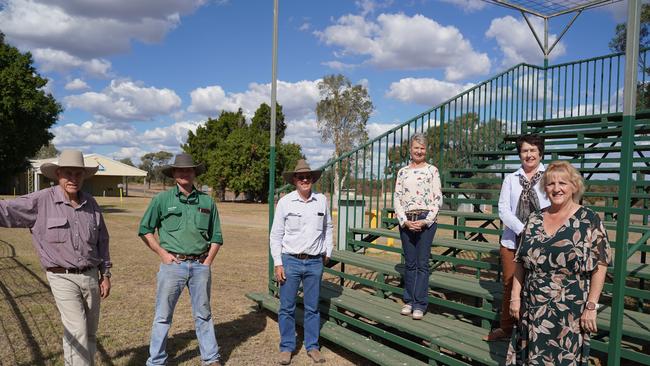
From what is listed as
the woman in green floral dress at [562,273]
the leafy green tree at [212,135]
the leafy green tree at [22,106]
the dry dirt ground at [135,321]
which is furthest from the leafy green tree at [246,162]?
the woman in green floral dress at [562,273]

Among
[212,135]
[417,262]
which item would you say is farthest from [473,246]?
[212,135]

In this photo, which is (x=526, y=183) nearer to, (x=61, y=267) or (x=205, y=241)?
(x=205, y=241)

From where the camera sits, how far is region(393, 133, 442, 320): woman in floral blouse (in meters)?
4.42

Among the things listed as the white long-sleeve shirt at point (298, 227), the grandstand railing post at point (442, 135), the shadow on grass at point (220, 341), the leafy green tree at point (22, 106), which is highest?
the leafy green tree at point (22, 106)

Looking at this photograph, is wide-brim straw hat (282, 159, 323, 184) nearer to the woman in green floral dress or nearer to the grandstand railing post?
the woman in green floral dress

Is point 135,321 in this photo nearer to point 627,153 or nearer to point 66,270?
point 66,270

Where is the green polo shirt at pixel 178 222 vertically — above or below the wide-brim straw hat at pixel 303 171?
below

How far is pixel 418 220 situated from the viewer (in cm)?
445

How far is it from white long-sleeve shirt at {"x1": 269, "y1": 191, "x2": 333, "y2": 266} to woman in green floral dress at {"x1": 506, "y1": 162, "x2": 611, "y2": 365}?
2095 millimetres

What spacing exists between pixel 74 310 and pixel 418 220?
289 cm

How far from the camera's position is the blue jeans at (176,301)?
4039mm

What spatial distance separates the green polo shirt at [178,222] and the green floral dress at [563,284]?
2.63 m

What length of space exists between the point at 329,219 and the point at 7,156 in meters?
35.6

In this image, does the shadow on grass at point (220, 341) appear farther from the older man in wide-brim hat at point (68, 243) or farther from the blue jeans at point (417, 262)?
the blue jeans at point (417, 262)
